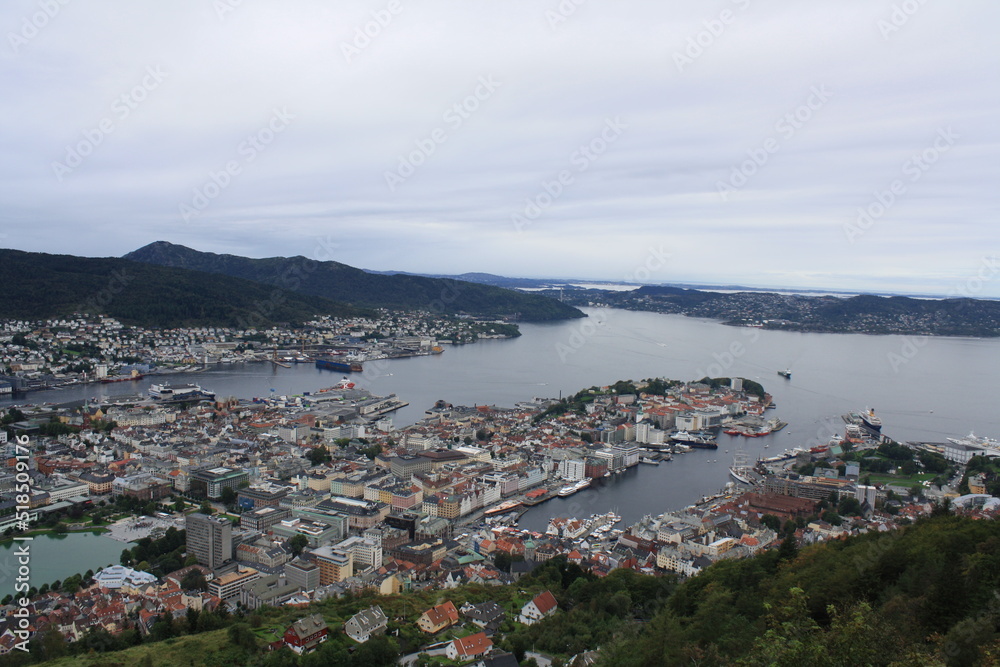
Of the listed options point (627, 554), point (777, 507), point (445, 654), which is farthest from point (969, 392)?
point (445, 654)

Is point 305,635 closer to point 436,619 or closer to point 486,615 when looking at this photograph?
point 436,619

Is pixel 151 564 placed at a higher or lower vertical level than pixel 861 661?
lower

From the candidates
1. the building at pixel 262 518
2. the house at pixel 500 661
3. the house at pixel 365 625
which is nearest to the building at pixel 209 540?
the building at pixel 262 518

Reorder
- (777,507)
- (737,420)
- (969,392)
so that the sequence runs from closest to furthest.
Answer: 1. (777,507)
2. (737,420)
3. (969,392)

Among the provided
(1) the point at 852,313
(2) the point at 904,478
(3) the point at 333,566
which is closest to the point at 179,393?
(3) the point at 333,566

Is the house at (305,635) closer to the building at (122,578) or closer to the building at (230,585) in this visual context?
the building at (230,585)

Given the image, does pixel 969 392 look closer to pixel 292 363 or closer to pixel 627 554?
pixel 627 554

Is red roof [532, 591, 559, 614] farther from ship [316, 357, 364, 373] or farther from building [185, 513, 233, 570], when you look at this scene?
ship [316, 357, 364, 373]
